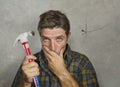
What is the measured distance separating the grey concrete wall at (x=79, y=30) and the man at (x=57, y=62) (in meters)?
0.28

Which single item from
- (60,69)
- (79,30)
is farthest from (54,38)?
(79,30)

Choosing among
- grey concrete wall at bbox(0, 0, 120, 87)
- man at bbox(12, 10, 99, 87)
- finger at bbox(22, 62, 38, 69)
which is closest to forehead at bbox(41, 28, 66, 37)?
man at bbox(12, 10, 99, 87)

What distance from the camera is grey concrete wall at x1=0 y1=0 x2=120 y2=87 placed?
1735 mm

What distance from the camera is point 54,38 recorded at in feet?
4.58

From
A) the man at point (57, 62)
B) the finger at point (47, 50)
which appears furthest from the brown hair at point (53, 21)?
the finger at point (47, 50)

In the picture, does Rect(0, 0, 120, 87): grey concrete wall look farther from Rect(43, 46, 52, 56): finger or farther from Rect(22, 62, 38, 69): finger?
Rect(22, 62, 38, 69): finger

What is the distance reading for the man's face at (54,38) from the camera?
1.39 m

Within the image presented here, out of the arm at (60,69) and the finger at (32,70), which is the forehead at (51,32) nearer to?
the arm at (60,69)

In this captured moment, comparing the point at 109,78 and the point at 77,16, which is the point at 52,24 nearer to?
the point at 77,16

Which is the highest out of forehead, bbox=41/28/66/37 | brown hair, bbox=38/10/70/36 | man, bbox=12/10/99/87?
brown hair, bbox=38/10/70/36

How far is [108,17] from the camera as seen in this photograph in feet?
5.82

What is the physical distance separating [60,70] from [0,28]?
580 millimetres

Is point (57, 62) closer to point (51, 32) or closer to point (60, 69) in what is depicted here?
point (60, 69)

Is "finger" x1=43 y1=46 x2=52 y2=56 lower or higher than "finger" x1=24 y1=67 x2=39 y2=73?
higher
